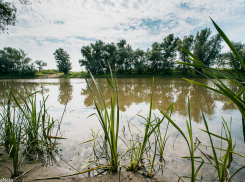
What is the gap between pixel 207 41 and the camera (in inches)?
815

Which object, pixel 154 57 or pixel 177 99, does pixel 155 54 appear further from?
pixel 177 99

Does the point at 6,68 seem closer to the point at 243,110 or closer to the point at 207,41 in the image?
the point at 243,110

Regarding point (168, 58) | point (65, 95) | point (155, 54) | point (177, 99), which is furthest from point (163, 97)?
point (168, 58)

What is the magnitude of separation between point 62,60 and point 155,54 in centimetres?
2325

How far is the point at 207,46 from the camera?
63.0 ft

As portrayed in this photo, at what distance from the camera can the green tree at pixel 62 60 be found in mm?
29922

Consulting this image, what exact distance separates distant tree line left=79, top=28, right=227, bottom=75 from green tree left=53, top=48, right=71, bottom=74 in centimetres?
530

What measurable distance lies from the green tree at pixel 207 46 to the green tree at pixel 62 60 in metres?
27.5

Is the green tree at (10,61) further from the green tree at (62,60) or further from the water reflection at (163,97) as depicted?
the water reflection at (163,97)

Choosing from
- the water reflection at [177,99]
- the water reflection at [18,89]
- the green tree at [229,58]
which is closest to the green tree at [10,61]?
the water reflection at [18,89]

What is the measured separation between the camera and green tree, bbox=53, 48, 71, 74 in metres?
29.9

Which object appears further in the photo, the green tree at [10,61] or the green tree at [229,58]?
the green tree at [10,61]

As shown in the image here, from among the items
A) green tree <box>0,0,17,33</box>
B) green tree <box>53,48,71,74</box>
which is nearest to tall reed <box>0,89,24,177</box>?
green tree <box>0,0,17,33</box>

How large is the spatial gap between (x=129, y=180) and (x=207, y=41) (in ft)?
85.8
